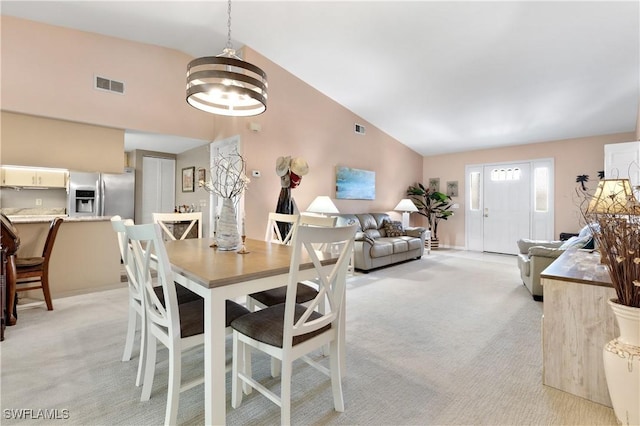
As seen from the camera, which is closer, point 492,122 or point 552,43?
point 552,43

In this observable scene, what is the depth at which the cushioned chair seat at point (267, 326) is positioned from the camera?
1458 millimetres

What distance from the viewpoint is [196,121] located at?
15.8ft

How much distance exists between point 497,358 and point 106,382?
2.67 m

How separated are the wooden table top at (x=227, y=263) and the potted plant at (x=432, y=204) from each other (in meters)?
6.01

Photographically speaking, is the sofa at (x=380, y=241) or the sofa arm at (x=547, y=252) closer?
the sofa arm at (x=547, y=252)

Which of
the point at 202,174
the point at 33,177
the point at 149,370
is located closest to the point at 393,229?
the point at 202,174

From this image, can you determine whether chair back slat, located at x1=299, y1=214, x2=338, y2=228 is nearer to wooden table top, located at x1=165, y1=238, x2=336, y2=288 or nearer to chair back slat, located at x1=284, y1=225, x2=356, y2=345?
wooden table top, located at x1=165, y1=238, x2=336, y2=288

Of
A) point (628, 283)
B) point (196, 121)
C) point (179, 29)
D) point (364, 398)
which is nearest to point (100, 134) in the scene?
point (196, 121)

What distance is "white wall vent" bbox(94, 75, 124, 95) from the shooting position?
153 inches

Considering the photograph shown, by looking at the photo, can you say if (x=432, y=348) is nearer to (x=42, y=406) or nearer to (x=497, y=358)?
(x=497, y=358)

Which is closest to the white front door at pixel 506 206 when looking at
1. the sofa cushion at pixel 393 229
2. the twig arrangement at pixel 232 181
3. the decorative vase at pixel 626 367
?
the sofa cushion at pixel 393 229

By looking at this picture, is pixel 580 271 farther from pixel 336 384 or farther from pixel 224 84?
pixel 224 84

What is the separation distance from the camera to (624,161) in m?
4.15

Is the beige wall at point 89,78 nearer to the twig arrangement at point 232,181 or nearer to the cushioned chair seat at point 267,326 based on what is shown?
the twig arrangement at point 232,181
